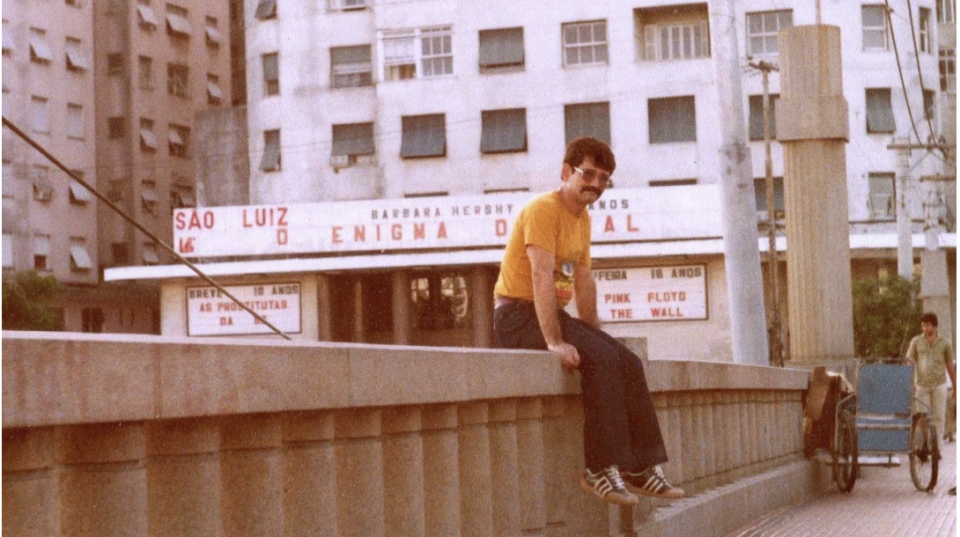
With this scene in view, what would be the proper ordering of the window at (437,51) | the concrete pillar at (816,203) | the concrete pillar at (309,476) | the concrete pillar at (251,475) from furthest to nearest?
the window at (437,51), the concrete pillar at (816,203), the concrete pillar at (309,476), the concrete pillar at (251,475)

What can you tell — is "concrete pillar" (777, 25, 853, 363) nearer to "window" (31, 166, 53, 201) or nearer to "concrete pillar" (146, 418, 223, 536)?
"concrete pillar" (146, 418, 223, 536)

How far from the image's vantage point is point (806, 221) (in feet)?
67.4

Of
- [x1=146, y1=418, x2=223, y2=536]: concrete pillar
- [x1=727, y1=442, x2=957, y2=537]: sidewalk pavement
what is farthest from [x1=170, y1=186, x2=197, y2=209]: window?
[x1=146, y1=418, x2=223, y2=536]: concrete pillar

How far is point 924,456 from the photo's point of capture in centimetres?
1655

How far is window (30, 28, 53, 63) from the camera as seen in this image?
67438 mm

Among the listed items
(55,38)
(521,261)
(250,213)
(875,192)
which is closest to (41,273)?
(55,38)

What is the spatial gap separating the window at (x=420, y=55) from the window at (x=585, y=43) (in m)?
3.60

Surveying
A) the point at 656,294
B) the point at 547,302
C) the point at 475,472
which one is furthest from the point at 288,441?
the point at 656,294

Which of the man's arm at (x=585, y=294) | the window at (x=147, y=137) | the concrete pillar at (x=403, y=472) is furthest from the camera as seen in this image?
the window at (x=147, y=137)

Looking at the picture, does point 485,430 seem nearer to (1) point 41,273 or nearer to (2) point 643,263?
(2) point 643,263

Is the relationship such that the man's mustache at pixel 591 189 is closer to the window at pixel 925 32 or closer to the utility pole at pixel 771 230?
the utility pole at pixel 771 230

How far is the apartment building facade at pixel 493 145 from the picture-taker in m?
54.2

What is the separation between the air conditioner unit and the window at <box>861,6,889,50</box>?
1555 centimetres

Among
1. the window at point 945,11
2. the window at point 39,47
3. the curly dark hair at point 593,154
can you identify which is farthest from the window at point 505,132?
the curly dark hair at point 593,154
